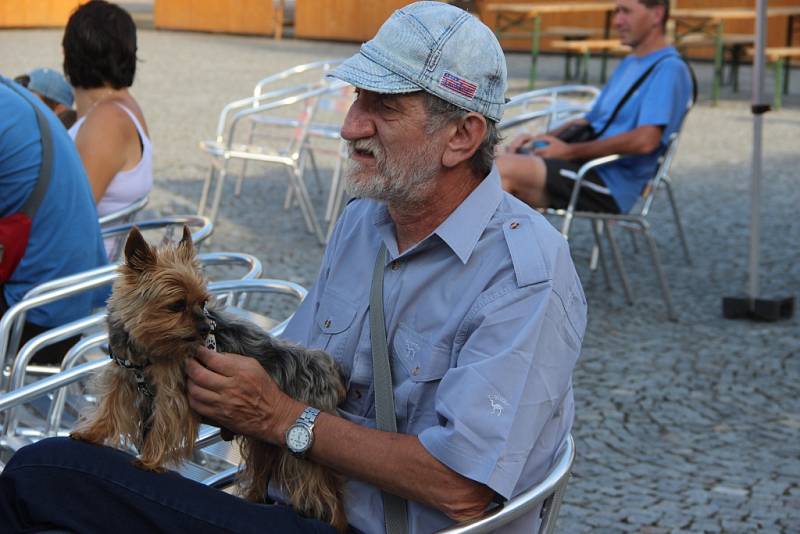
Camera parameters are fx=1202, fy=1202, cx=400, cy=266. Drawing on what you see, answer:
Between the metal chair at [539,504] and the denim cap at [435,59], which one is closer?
the metal chair at [539,504]

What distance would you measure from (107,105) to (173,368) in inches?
117

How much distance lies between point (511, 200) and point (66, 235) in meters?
2.13

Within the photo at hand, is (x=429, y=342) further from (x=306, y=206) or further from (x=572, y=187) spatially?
(x=306, y=206)

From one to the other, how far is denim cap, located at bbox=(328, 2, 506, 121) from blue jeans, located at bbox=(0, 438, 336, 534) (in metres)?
0.95

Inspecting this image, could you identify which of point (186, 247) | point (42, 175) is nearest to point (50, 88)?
point (42, 175)

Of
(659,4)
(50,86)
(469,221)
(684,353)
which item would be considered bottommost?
(684,353)

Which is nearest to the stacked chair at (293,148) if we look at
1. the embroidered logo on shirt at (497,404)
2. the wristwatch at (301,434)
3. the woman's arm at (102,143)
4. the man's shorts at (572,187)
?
the man's shorts at (572,187)

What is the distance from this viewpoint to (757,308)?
23.8ft

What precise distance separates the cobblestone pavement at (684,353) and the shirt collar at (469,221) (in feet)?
6.86

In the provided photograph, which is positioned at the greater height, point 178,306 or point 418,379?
point 178,306

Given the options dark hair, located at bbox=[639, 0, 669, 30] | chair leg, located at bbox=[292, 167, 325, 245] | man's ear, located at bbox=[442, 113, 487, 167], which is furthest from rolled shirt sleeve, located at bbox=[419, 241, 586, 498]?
chair leg, located at bbox=[292, 167, 325, 245]

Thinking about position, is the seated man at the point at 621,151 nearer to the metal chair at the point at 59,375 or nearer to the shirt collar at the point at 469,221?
the metal chair at the point at 59,375

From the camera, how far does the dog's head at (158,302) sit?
98.5 inches

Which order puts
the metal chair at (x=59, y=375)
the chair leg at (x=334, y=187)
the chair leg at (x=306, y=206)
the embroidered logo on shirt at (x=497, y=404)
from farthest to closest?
1. the chair leg at (x=334, y=187)
2. the chair leg at (x=306, y=206)
3. the metal chair at (x=59, y=375)
4. the embroidered logo on shirt at (x=497, y=404)
